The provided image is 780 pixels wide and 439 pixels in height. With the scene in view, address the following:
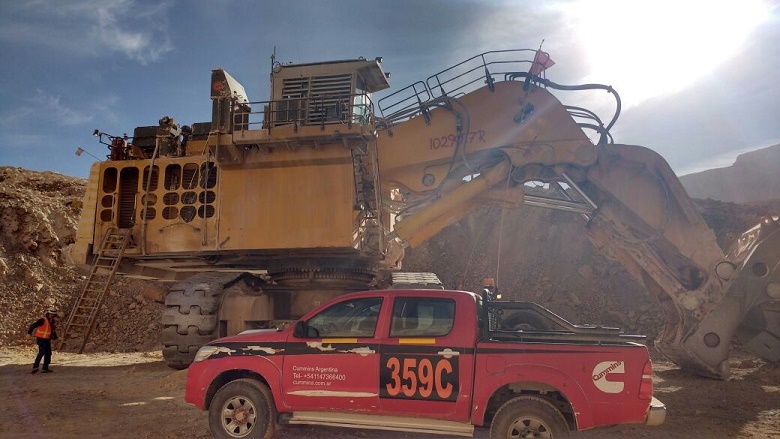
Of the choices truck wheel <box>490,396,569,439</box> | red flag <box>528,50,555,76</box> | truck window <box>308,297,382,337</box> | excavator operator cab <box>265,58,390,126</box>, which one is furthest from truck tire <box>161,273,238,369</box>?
red flag <box>528,50,555,76</box>

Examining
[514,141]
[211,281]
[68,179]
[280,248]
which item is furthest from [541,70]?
[68,179]

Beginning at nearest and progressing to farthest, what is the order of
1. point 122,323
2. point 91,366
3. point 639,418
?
point 639,418 < point 91,366 < point 122,323

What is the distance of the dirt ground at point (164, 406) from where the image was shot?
270 inches

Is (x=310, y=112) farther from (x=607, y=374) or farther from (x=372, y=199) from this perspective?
(x=607, y=374)

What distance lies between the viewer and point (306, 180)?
10102mm

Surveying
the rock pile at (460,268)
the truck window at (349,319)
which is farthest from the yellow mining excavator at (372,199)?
the rock pile at (460,268)

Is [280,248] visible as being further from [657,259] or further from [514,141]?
[657,259]

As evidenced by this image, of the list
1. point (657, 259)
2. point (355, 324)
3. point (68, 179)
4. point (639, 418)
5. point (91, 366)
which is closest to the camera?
point (639, 418)

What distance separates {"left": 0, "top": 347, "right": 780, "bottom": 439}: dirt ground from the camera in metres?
6.86

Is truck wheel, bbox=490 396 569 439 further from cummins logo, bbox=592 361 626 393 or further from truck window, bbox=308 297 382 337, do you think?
truck window, bbox=308 297 382 337

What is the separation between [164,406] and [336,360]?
4.06 meters

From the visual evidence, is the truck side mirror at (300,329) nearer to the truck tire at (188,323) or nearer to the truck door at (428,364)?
the truck door at (428,364)

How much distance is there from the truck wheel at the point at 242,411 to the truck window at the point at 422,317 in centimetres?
161

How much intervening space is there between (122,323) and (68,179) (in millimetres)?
12893
